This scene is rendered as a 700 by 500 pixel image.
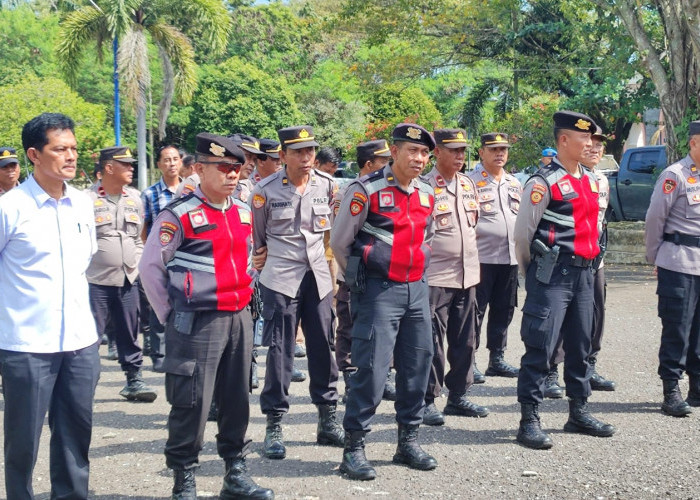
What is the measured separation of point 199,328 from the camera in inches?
183

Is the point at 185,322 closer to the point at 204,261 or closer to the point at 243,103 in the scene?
the point at 204,261

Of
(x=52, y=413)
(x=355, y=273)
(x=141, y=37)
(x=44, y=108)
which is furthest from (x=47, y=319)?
(x=44, y=108)

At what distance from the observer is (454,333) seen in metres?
6.67

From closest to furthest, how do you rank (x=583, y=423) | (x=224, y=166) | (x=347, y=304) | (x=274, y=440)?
(x=224, y=166) → (x=274, y=440) → (x=583, y=423) → (x=347, y=304)

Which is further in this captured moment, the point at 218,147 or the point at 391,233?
the point at 391,233

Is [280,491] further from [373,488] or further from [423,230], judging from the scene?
[423,230]

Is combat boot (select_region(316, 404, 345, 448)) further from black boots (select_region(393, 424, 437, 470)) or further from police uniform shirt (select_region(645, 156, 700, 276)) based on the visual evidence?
police uniform shirt (select_region(645, 156, 700, 276))

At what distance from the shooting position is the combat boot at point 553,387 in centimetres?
721

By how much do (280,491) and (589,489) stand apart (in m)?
1.80

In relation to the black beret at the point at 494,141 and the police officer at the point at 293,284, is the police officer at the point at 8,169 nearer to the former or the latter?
the police officer at the point at 293,284

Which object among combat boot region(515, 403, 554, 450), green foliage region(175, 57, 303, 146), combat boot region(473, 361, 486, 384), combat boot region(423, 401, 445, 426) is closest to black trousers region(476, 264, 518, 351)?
combat boot region(473, 361, 486, 384)

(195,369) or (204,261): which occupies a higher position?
(204,261)

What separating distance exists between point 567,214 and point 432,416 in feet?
5.91

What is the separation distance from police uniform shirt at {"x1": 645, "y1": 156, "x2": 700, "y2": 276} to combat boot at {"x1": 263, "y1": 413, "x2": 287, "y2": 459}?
3211 millimetres
